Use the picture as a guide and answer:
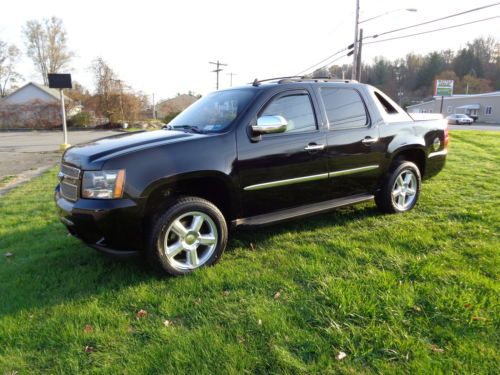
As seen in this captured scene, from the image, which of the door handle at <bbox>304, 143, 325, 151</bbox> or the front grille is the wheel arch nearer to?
the door handle at <bbox>304, 143, 325, 151</bbox>

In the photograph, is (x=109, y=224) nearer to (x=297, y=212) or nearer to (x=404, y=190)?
(x=297, y=212)

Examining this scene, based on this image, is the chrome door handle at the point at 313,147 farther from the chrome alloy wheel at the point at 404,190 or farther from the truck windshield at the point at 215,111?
the chrome alloy wheel at the point at 404,190

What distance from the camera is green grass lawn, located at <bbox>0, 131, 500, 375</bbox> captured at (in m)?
2.32

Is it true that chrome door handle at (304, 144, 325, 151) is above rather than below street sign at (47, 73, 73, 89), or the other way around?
below

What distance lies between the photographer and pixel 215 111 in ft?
13.8

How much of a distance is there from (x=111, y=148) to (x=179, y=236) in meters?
1.01

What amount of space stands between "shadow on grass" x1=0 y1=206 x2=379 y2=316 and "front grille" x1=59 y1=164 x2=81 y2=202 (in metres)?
0.78

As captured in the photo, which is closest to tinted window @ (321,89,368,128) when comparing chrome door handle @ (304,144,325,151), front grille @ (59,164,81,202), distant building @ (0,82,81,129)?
chrome door handle @ (304,144,325,151)

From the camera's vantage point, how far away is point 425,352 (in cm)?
232

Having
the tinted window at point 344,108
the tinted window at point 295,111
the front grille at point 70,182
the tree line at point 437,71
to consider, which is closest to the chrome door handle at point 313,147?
the tinted window at point 295,111

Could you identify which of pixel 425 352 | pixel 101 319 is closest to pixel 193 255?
pixel 101 319

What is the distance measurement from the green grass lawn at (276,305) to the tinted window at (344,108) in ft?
4.23

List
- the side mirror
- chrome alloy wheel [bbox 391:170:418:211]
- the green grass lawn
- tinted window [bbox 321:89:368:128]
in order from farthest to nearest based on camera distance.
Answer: chrome alloy wheel [bbox 391:170:418:211] → tinted window [bbox 321:89:368:128] → the side mirror → the green grass lawn

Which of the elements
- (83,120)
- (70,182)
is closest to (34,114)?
(83,120)
